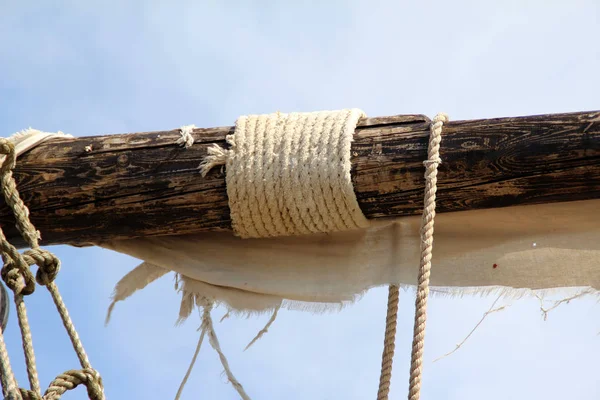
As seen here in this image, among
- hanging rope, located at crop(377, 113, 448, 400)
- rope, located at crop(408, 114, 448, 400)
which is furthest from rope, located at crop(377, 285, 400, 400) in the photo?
rope, located at crop(408, 114, 448, 400)

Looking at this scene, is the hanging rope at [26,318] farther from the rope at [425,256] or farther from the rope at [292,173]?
the rope at [425,256]

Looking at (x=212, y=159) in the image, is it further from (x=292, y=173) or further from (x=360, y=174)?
(x=360, y=174)

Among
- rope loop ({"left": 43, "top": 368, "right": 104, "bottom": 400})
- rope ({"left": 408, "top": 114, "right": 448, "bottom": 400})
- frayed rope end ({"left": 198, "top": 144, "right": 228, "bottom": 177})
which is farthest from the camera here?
frayed rope end ({"left": 198, "top": 144, "right": 228, "bottom": 177})

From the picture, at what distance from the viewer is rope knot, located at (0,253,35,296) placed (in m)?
1.99

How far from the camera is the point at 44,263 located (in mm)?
2041

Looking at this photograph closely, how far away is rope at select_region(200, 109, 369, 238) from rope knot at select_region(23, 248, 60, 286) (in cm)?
45

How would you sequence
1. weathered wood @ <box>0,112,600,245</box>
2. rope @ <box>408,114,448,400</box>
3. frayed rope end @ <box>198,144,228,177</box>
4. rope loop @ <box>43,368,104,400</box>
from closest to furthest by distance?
rope loop @ <box>43,368,104,400</box>
rope @ <box>408,114,448,400</box>
weathered wood @ <box>0,112,600,245</box>
frayed rope end @ <box>198,144,228,177</box>

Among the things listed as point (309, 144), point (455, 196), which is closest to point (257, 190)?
point (309, 144)

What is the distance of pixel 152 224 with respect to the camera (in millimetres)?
2355

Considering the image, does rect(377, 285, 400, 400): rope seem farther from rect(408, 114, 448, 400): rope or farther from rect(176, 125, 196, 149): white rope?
rect(176, 125, 196, 149): white rope

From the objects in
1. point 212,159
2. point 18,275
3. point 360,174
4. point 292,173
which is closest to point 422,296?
point 360,174

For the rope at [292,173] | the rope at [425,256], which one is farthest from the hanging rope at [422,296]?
the rope at [292,173]

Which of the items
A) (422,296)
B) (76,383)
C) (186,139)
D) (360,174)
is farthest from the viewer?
(186,139)

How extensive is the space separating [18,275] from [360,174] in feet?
2.72
